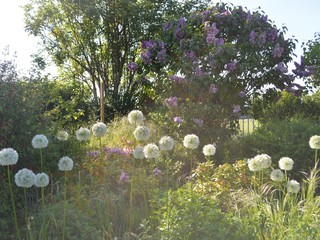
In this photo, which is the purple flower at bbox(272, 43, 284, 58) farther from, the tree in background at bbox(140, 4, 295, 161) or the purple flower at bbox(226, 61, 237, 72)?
the purple flower at bbox(226, 61, 237, 72)

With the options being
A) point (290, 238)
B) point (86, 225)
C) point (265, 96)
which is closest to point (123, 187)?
point (86, 225)

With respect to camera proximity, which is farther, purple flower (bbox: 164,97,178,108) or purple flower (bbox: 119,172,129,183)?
purple flower (bbox: 164,97,178,108)

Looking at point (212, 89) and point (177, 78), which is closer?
point (212, 89)

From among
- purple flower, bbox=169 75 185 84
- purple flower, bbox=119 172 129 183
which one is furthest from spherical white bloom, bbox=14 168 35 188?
purple flower, bbox=169 75 185 84

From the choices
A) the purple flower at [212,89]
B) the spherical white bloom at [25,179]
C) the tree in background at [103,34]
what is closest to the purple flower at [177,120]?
the purple flower at [212,89]

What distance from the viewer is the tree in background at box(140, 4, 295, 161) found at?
795 centimetres

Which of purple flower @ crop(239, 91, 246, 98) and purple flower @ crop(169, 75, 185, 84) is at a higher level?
purple flower @ crop(169, 75, 185, 84)

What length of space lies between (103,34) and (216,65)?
9.60 meters

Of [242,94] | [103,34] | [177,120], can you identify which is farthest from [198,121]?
[103,34]

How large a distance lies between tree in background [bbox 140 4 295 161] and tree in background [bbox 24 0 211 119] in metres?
6.03

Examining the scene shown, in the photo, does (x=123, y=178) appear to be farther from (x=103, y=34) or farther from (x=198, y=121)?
(x=103, y=34)

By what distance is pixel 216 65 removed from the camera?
26.1 ft

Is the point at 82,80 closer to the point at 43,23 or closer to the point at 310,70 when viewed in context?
the point at 43,23

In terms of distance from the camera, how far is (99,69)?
16.7 m
